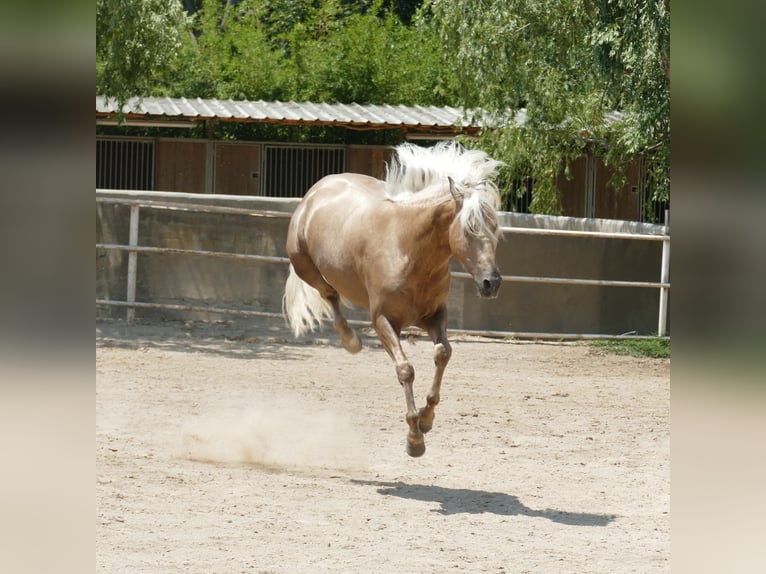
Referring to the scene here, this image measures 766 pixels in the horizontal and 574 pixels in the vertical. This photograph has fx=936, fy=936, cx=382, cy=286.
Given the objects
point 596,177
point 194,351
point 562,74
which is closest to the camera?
point 194,351

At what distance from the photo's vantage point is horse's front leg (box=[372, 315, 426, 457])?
18.0ft

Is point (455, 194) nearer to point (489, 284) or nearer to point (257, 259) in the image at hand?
point (489, 284)

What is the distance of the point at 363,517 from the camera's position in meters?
4.99

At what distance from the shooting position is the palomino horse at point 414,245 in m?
5.07

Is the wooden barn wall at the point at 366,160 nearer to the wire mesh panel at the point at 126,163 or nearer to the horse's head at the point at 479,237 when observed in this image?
the wire mesh panel at the point at 126,163

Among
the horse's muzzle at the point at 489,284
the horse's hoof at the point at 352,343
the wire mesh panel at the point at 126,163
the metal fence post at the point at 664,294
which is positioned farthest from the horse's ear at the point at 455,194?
the wire mesh panel at the point at 126,163

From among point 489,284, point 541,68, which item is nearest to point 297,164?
point 541,68

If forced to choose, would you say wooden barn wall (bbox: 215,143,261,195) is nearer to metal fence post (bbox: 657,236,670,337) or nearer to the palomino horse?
metal fence post (bbox: 657,236,670,337)

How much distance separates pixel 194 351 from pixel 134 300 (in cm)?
177

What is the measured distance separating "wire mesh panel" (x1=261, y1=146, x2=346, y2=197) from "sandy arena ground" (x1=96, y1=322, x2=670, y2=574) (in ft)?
19.4

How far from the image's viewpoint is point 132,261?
1136 cm

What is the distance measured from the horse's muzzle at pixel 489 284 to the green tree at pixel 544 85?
18.3 feet
